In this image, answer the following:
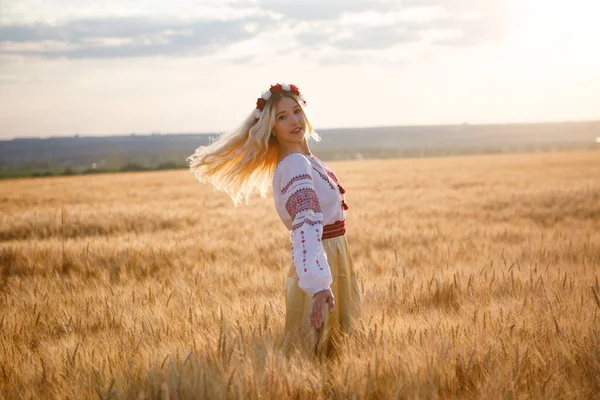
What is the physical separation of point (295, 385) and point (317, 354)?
54cm

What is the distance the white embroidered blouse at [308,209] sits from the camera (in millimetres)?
2295

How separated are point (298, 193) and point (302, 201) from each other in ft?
0.17

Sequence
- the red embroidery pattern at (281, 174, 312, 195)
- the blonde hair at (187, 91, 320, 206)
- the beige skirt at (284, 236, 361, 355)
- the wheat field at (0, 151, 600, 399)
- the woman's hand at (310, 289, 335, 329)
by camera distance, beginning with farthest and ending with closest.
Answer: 1. the blonde hair at (187, 91, 320, 206)
2. the beige skirt at (284, 236, 361, 355)
3. the red embroidery pattern at (281, 174, 312, 195)
4. the woman's hand at (310, 289, 335, 329)
5. the wheat field at (0, 151, 600, 399)

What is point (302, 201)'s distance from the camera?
94.1 inches

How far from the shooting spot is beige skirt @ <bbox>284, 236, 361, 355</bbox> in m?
2.66

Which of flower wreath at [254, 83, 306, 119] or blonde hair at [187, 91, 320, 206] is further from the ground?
flower wreath at [254, 83, 306, 119]

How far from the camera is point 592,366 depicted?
214cm

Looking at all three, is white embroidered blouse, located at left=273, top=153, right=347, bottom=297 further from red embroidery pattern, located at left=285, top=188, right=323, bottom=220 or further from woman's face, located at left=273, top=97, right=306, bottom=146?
woman's face, located at left=273, top=97, right=306, bottom=146

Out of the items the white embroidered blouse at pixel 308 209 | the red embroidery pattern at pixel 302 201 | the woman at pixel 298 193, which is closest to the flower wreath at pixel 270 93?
the woman at pixel 298 193

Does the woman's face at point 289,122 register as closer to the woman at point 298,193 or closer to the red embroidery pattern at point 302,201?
the woman at point 298,193

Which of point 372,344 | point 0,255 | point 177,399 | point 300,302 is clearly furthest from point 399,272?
point 0,255

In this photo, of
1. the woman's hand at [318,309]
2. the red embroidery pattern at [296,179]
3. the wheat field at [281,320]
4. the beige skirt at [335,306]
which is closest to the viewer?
the wheat field at [281,320]

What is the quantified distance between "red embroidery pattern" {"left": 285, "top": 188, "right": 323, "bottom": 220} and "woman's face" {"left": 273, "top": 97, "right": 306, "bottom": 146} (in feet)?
1.38

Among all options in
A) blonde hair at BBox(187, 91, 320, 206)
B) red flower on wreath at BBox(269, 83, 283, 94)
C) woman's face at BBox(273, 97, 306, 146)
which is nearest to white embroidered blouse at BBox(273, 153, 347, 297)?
woman's face at BBox(273, 97, 306, 146)
